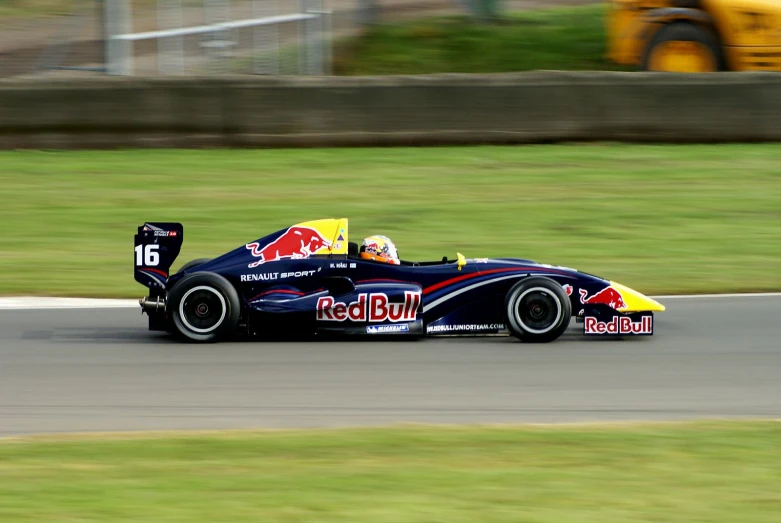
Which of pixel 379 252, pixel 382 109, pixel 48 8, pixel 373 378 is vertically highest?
pixel 48 8

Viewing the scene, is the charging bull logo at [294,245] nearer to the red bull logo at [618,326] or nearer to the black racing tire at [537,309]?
the black racing tire at [537,309]

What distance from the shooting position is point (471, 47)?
20.9 m

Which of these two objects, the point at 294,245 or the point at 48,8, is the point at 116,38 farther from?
the point at 294,245

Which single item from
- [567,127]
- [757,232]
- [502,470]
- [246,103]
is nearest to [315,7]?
[246,103]

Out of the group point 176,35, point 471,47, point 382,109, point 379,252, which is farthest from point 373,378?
point 471,47

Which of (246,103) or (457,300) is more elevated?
(246,103)

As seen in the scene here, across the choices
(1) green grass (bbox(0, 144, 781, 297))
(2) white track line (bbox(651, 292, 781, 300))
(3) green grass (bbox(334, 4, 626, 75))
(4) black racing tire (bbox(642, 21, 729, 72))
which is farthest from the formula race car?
(3) green grass (bbox(334, 4, 626, 75))

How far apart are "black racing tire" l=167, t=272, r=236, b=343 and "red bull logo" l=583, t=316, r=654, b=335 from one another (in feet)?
8.88

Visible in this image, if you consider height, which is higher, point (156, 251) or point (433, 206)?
point (433, 206)

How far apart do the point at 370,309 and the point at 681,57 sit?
11012 mm

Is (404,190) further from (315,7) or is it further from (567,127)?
(315,7)

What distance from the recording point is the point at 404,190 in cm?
1556

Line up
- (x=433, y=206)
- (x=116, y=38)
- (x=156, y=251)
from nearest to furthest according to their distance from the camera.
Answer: (x=156, y=251) < (x=433, y=206) < (x=116, y=38)

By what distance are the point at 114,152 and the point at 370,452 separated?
1108 cm
